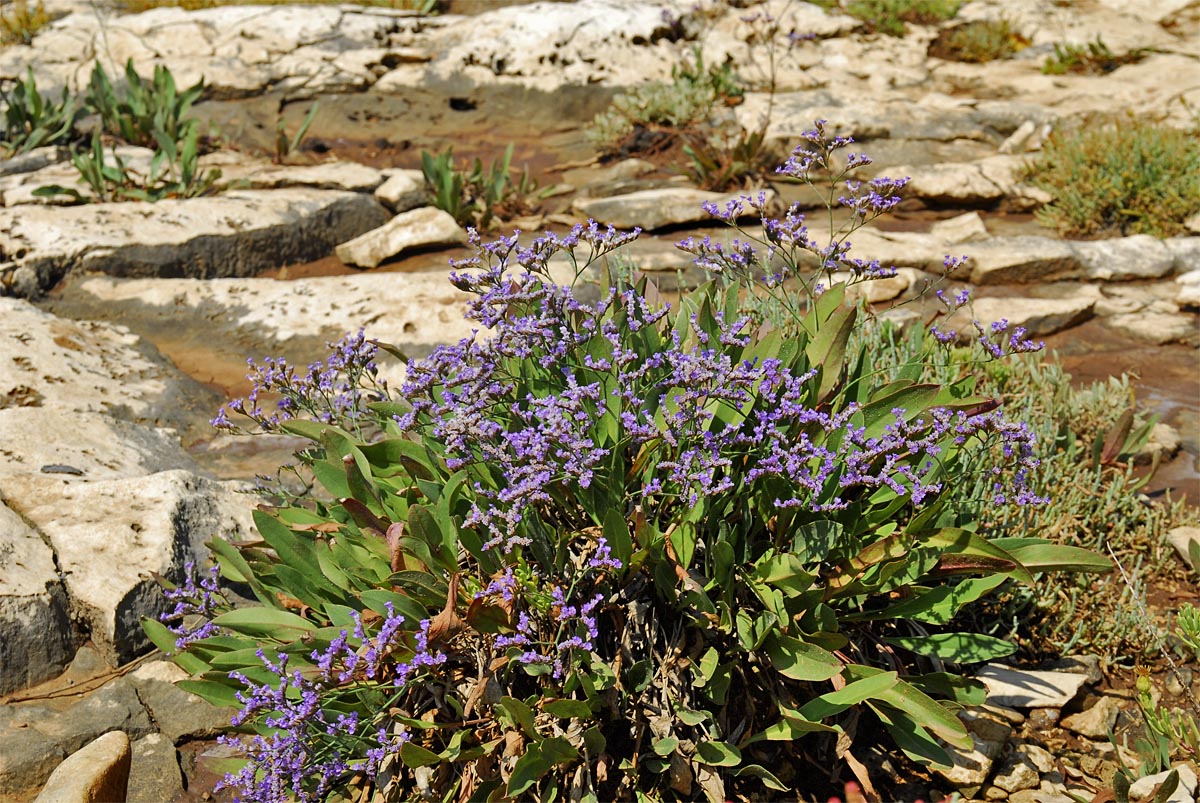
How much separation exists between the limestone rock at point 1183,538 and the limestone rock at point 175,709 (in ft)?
12.7

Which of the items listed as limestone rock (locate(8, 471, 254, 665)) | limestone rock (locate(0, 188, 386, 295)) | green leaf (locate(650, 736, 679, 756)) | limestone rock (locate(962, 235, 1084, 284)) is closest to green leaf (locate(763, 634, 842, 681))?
green leaf (locate(650, 736, 679, 756))

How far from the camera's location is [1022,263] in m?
7.08

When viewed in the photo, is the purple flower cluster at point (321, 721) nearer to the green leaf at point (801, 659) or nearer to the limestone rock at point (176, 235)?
the green leaf at point (801, 659)

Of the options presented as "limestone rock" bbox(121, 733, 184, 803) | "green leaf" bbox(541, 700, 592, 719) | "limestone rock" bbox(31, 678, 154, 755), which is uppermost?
"green leaf" bbox(541, 700, 592, 719)

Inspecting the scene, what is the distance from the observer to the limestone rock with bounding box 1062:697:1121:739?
3520 millimetres

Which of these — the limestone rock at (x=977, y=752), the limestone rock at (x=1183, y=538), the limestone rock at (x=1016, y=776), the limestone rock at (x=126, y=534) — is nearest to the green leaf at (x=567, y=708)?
the limestone rock at (x=977, y=752)

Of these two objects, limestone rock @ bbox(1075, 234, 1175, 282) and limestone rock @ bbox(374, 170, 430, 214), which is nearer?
limestone rock @ bbox(1075, 234, 1175, 282)

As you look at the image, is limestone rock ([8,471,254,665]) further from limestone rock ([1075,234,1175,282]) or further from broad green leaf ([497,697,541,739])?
limestone rock ([1075,234,1175,282])

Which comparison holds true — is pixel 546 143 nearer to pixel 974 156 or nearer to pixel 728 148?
pixel 728 148

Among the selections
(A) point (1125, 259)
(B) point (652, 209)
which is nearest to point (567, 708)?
(B) point (652, 209)

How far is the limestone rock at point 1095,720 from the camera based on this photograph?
3.52m

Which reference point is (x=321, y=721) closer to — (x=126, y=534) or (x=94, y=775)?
(x=94, y=775)

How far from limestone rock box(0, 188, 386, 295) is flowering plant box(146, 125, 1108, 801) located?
4.26 meters

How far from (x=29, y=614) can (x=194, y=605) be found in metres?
Result: 0.63
